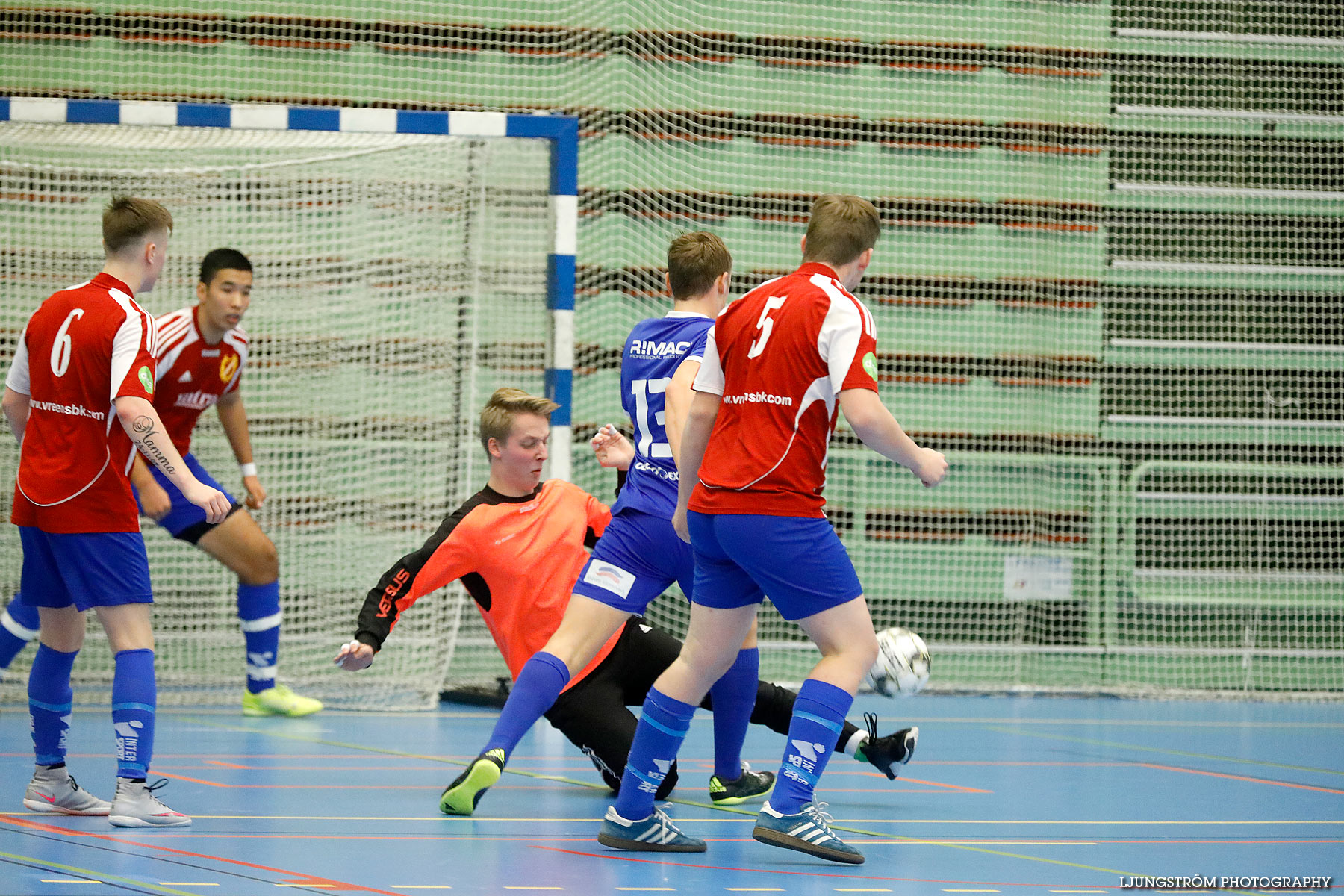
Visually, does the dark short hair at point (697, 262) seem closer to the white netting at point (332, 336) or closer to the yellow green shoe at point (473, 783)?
the yellow green shoe at point (473, 783)

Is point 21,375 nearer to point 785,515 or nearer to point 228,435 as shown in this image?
point 785,515

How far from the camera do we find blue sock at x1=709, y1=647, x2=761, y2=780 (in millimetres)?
4578

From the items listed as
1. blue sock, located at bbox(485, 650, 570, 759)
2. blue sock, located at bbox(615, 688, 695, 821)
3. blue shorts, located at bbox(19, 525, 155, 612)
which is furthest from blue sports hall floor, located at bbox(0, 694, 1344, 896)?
blue shorts, located at bbox(19, 525, 155, 612)

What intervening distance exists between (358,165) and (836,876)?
540 cm

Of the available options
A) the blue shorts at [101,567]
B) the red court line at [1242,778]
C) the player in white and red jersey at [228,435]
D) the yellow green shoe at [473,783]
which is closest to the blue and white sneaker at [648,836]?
the yellow green shoe at [473,783]

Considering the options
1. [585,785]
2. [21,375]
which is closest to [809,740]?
[585,785]

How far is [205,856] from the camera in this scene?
11.8 ft

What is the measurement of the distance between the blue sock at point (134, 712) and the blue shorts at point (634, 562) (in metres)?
1.25

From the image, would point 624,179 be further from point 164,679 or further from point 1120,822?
point 1120,822

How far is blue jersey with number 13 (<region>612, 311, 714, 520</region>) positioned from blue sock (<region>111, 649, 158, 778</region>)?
1439mm

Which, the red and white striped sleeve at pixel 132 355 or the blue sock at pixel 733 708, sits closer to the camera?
the red and white striped sleeve at pixel 132 355

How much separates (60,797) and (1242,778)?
13.8 feet

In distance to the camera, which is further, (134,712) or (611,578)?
(611,578)

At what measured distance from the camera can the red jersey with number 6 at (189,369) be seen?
21.3 ft
